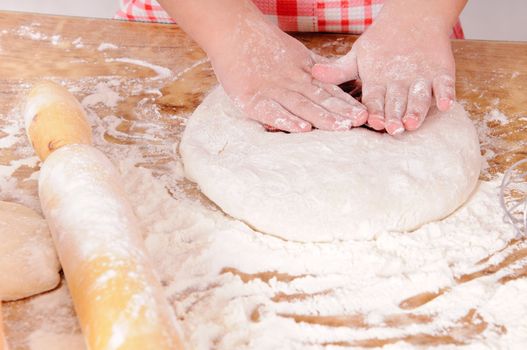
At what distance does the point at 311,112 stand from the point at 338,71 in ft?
0.48

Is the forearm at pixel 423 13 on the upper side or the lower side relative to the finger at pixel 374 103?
upper

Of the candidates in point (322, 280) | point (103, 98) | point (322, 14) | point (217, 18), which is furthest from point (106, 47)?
point (322, 280)

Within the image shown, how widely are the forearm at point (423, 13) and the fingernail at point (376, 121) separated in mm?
276

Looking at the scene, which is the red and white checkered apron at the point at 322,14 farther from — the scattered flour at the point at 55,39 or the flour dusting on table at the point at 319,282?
the flour dusting on table at the point at 319,282

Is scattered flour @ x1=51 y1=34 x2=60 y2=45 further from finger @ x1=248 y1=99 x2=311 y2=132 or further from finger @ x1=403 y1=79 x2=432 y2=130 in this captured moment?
finger @ x1=403 y1=79 x2=432 y2=130

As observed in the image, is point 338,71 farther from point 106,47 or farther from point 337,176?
point 106,47

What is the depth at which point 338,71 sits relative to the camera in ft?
4.43

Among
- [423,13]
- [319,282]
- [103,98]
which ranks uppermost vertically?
[423,13]

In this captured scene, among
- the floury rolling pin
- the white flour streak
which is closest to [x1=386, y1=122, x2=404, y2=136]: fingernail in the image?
the floury rolling pin

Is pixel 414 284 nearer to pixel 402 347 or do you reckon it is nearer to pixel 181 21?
pixel 402 347

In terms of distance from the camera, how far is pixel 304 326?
944 mm

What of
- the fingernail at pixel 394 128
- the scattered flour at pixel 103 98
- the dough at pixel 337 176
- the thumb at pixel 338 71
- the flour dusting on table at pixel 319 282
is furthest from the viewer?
the scattered flour at pixel 103 98

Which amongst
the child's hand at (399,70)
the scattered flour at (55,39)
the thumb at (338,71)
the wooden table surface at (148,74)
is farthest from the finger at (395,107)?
the scattered flour at (55,39)

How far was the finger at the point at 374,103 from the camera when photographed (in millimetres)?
1220
